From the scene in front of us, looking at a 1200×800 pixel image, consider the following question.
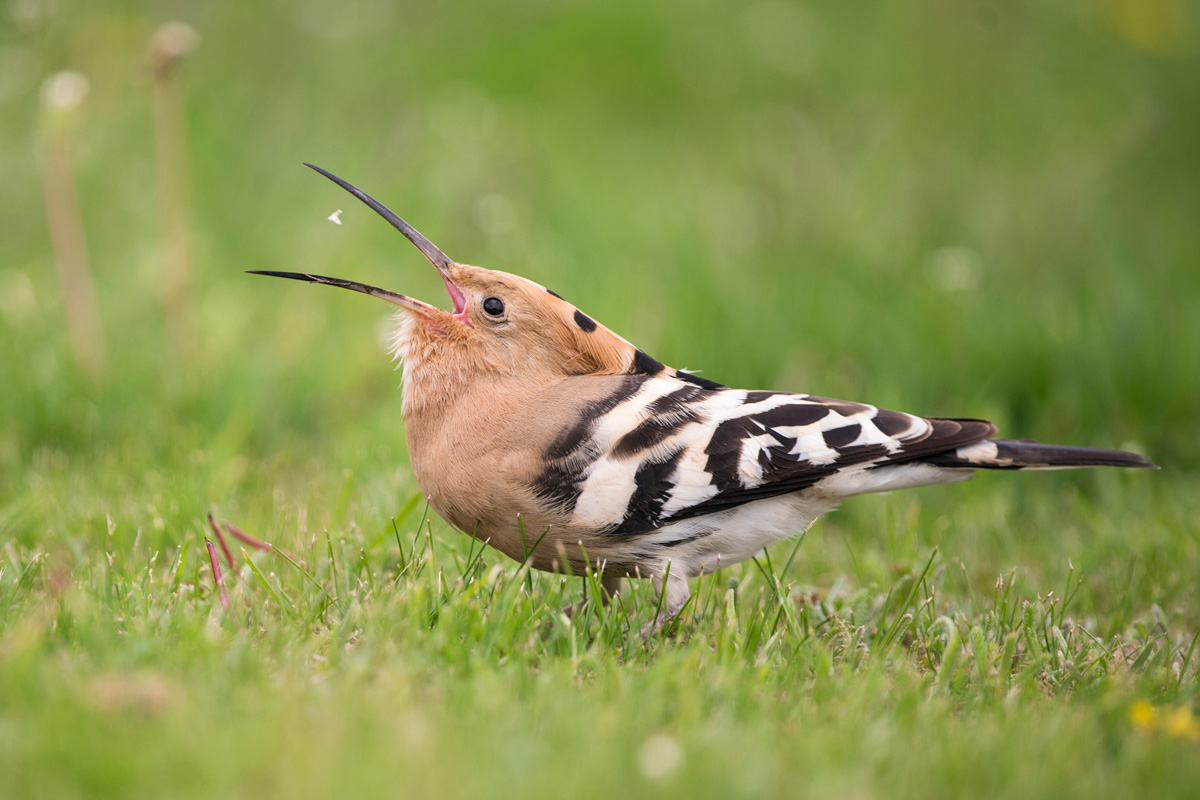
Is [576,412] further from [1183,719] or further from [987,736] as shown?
[1183,719]

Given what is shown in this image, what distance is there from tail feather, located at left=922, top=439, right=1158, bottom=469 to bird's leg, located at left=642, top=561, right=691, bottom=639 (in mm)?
900

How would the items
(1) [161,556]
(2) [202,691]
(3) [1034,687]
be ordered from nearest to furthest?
(2) [202,691]
(3) [1034,687]
(1) [161,556]

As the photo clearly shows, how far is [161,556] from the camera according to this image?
3453 millimetres

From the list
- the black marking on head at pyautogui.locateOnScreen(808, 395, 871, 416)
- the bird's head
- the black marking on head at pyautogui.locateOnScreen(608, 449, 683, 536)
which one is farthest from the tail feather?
the bird's head

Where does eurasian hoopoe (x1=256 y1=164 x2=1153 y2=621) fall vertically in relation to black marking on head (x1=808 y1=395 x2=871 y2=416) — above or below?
below

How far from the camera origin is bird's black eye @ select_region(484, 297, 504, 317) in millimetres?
3254

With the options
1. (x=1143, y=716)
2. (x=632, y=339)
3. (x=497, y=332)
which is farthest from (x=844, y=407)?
(x=632, y=339)

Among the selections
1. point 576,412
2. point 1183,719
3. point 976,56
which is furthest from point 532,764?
point 976,56

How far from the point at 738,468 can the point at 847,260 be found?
343 cm

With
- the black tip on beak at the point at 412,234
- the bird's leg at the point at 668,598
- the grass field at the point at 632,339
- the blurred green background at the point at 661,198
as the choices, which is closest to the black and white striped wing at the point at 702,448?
the bird's leg at the point at 668,598

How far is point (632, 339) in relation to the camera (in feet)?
18.4

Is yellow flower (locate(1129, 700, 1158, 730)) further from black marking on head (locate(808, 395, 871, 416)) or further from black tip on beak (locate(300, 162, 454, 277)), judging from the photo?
black tip on beak (locate(300, 162, 454, 277))

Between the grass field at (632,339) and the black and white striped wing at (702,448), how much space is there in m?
0.30

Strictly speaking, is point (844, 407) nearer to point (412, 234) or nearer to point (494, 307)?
point (494, 307)
